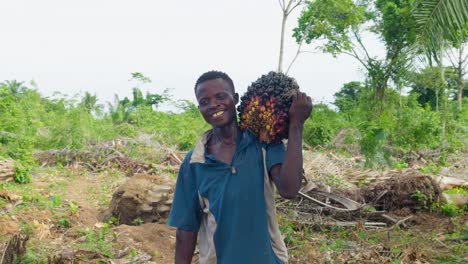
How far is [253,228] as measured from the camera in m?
1.79

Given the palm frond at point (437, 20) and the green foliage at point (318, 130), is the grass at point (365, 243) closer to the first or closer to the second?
the palm frond at point (437, 20)

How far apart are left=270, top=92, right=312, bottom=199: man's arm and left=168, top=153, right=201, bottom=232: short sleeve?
1.39ft

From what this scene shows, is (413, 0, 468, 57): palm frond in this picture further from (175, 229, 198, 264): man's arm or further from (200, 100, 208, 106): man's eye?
(175, 229, 198, 264): man's arm

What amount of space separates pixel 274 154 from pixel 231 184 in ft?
0.65

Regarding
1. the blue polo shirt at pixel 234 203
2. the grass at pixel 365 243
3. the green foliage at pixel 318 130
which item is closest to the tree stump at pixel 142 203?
the grass at pixel 365 243

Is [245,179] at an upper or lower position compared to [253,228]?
upper

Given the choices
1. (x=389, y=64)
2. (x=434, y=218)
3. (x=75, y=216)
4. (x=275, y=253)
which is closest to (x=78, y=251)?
(x=75, y=216)

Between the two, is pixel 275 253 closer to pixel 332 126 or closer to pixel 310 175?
pixel 310 175

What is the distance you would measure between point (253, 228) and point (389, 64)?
1820cm

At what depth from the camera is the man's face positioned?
188cm

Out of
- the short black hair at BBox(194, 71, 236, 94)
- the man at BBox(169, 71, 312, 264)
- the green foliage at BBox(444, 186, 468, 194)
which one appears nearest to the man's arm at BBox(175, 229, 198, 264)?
the man at BBox(169, 71, 312, 264)

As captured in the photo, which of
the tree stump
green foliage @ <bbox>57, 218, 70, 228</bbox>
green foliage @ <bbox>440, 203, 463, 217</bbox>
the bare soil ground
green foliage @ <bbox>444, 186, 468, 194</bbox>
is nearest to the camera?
the bare soil ground

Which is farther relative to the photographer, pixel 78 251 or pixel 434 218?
pixel 434 218

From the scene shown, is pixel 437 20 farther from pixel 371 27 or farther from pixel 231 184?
pixel 371 27
